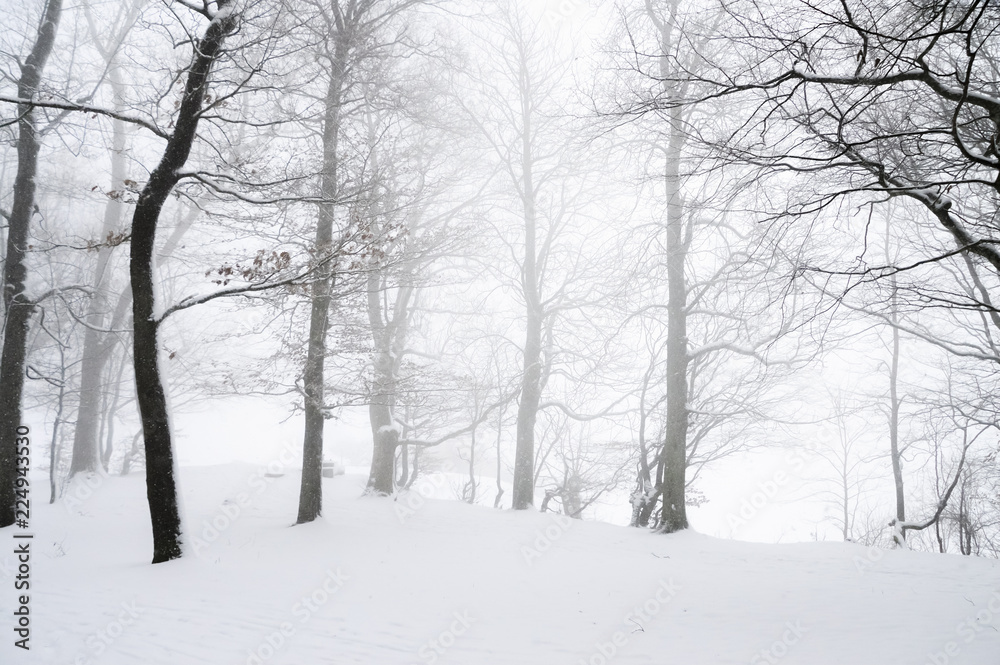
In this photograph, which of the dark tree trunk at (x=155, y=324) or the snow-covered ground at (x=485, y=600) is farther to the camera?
the dark tree trunk at (x=155, y=324)

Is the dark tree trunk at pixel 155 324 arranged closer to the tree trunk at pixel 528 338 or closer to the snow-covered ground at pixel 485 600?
the snow-covered ground at pixel 485 600

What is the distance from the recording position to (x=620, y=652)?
390 centimetres

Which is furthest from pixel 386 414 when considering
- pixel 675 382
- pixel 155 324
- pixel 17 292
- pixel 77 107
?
pixel 77 107

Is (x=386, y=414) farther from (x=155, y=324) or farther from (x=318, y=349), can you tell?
(x=155, y=324)

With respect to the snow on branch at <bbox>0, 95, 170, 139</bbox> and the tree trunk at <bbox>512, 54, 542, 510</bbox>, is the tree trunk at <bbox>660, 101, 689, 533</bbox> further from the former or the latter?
the snow on branch at <bbox>0, 95, 170, 139</bbox>

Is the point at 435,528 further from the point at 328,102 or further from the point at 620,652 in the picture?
the point at 328,102

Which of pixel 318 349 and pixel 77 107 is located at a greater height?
pixel 77 107

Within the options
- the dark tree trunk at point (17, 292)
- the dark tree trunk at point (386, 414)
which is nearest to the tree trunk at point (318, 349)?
the dark tree trunk at point (386, 414)

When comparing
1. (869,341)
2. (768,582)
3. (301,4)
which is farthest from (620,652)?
(869,341)

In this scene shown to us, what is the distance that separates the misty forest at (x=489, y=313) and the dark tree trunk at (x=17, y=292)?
52 millimetres

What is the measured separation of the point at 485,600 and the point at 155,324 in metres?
5.10

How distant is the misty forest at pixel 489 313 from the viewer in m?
3.89

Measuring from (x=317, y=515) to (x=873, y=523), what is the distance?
2156cm

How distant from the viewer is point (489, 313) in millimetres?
12797
